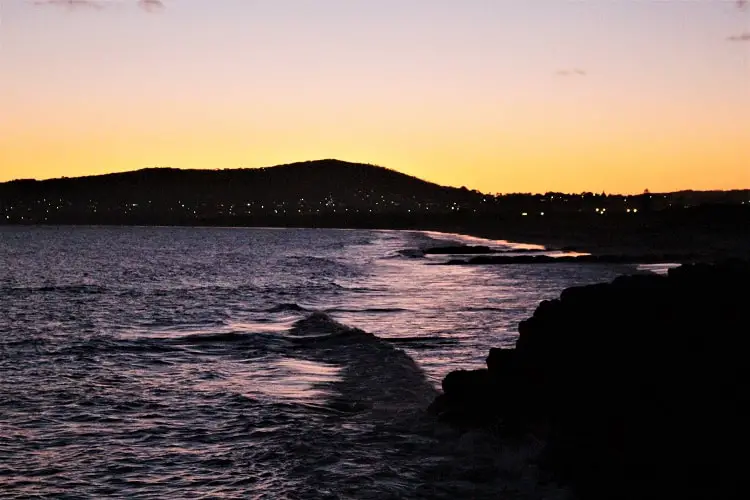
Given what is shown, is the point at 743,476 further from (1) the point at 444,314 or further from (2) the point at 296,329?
(1) the point at 444,314

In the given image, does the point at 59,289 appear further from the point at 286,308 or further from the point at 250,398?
the point at 250,398

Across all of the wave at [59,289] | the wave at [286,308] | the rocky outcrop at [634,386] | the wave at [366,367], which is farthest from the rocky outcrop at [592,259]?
the rocky outcrop at [634,386]

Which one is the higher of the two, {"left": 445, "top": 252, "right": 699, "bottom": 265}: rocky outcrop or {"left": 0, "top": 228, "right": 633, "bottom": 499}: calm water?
{"left": 445, "top": 252, "right": 699, "bottom": 265}: rocky outcrop

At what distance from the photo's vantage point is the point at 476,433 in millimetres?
13812

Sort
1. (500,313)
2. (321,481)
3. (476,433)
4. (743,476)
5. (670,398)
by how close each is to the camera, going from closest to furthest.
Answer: (743,476) → (670,398) → (321,481) → (476,433) → (500,313)

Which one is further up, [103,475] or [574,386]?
[574,386]

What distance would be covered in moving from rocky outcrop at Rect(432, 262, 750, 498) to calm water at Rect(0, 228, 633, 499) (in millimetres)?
776

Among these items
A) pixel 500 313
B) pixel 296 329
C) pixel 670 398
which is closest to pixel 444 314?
pixel 500 313

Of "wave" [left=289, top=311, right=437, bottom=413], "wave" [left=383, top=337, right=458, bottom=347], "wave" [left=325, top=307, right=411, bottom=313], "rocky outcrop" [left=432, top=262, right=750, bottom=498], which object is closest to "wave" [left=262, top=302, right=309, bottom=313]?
"wave" [left=325, top=307, right=411, bottom=313]

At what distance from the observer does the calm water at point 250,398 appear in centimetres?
1186

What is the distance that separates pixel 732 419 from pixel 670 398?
38.1 inches

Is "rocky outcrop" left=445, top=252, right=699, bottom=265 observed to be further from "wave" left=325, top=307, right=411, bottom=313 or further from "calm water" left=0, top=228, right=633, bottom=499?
"wave" left=325, top=307, right=411, bottom=313

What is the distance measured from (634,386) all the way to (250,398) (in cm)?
896

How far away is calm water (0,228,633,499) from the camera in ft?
38.9
